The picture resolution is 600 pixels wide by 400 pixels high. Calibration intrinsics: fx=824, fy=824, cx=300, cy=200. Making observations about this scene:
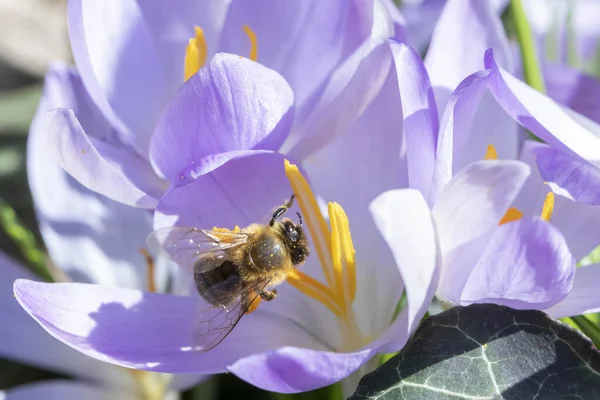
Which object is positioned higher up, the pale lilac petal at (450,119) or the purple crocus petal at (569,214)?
the pale lilac petal at (450,119)

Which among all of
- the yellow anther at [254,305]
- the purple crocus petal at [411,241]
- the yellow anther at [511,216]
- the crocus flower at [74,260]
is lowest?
the crocus flower at [74,260]

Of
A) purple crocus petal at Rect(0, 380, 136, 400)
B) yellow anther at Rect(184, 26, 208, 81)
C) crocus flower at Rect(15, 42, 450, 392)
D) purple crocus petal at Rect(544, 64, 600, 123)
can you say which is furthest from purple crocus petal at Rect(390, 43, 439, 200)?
purple crocus petal at Rect(0, 380, 136, 400)

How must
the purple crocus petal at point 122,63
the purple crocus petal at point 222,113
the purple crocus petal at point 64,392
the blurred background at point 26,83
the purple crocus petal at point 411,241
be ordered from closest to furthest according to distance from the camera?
the purple crocus petal at point 411,241 → the purple crocus petal at point 222,113 → the purple crocus petal at point 122,63 → the purple crocus petal at point 64,392 → the blurred background at point 26,83

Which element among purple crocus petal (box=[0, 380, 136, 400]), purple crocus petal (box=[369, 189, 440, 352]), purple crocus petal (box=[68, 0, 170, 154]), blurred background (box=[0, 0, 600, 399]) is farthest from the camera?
blurred background (box=[0, 0, 600, 399])

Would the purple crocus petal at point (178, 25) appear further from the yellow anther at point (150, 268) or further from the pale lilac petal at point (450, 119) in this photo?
the pale lilac petal at point (450, 119)

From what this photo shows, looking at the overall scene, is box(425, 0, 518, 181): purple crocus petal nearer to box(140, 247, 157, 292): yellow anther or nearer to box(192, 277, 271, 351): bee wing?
box(192, 277, 271, 351): bee wing

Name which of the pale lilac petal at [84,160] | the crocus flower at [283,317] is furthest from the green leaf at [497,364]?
the pale lilac petal at [84,160]

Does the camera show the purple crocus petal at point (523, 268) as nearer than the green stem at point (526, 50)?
Yes
